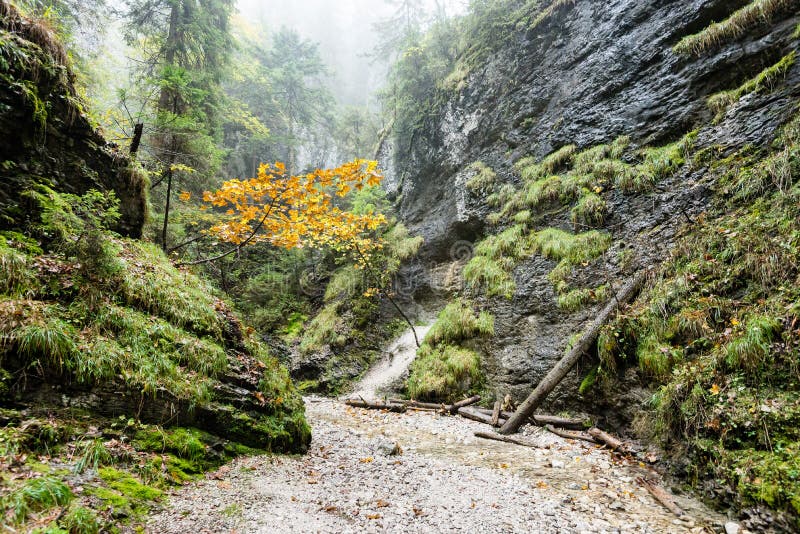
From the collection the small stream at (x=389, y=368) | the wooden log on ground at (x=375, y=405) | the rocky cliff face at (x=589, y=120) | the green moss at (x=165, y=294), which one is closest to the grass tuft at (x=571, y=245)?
the rocky cliff face at (x=589, y=120)

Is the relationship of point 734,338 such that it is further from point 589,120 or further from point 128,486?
point 589,120

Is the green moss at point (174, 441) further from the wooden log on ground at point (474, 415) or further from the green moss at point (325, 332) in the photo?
the green moss at point (325, 332)

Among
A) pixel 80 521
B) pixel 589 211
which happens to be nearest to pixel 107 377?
pixel 80 521

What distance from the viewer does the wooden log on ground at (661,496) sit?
128 inches

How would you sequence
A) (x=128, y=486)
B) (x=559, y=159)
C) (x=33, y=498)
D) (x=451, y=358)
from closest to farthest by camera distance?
(x=33, y=498)
(x=128, y=486)
(x=451, y=358)
(x=559, y=159)

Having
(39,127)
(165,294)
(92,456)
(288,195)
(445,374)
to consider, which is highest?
(39,127)

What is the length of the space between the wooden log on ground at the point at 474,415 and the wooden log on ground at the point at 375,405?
1.49 meters

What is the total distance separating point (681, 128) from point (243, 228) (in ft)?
31.8

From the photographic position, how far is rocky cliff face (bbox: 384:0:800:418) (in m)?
6.33

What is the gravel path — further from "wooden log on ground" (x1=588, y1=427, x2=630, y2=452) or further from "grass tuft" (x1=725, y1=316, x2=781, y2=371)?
"grass tuft" (x1=725, y1=316, x2=781, y2=371)

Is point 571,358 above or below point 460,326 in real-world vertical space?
below

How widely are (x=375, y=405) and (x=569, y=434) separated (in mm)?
4480

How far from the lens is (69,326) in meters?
3.00

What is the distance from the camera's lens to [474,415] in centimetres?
666
